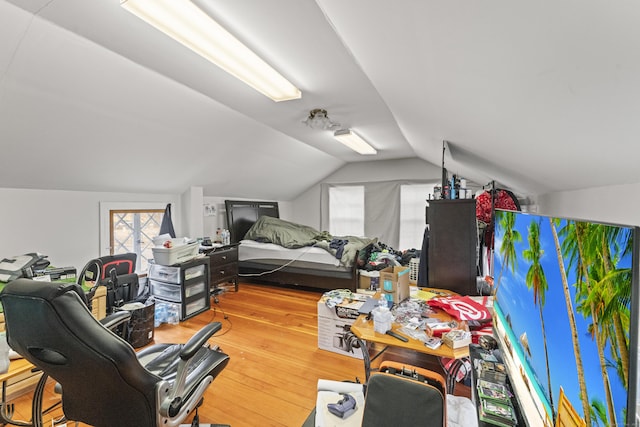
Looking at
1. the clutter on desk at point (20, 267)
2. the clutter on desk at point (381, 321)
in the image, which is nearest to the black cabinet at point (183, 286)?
the clutter on desk at point (20, 267)

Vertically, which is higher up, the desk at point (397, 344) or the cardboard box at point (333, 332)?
the desk at point (397, 344)

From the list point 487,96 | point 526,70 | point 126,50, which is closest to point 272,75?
point 126,50

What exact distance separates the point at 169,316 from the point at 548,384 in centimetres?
345

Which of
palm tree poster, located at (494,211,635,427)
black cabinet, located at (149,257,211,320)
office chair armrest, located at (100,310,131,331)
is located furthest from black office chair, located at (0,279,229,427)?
black cabinet, located at (149,257,211,320)

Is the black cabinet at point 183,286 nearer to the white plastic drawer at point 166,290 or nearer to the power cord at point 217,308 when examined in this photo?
→ the white plastic drawer at point 166,290

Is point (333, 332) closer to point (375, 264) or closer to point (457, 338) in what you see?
point (457, 338)

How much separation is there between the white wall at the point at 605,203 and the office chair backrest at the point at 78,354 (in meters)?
1.78

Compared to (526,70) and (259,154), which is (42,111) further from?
(526,70)

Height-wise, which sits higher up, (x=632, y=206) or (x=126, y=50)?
(x=126, y=50)

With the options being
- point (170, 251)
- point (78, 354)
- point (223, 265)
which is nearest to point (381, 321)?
point (78, 354)

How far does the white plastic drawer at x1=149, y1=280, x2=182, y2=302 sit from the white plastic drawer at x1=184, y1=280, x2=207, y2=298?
10 centimetres

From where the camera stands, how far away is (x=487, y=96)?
116cm

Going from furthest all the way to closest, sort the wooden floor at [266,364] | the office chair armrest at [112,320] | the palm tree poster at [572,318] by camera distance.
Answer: the wooden floor at [266,364]
the office chair armrest at [112,320]
the palm tree poster at [572,318]

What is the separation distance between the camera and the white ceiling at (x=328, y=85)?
669mm
